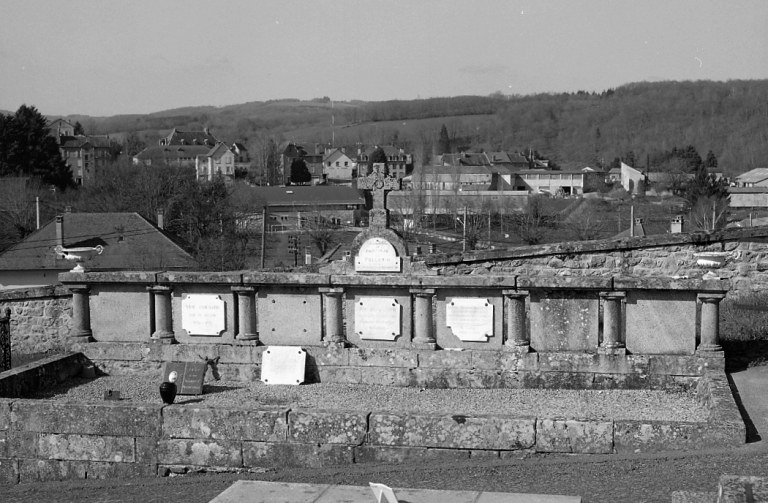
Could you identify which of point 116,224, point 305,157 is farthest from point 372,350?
point 305,157

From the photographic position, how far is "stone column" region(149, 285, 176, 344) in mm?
13828

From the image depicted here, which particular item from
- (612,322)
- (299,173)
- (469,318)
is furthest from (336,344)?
(299,173)

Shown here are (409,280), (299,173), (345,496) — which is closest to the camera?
(345,496)

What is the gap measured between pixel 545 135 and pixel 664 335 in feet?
572

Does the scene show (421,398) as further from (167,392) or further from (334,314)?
(167,392)

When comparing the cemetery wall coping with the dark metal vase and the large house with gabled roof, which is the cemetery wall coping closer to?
the dark metal vase

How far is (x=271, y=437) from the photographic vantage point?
31.4 feet

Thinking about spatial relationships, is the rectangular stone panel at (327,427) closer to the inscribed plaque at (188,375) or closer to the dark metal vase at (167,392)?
the dark metal vase at (167,392)

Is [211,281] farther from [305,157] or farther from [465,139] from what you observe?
[465,139]

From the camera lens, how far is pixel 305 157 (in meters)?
155

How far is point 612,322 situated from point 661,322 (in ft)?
2.18

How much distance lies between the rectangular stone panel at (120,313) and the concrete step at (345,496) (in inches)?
275

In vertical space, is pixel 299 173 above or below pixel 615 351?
above

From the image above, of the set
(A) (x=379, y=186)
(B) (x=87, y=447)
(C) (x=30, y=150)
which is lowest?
(B) (x=87, y=447)
